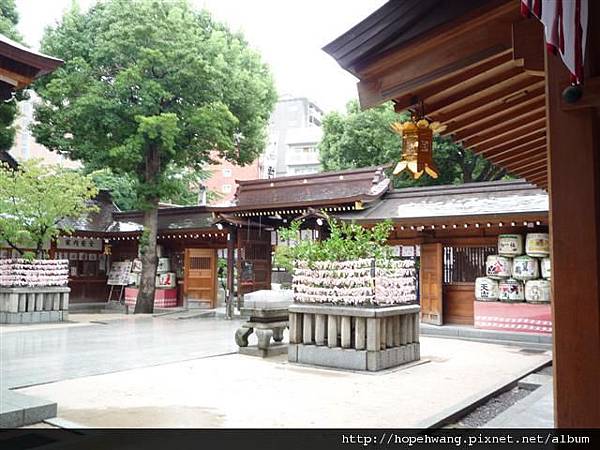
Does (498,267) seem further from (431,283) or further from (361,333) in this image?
(361,333)

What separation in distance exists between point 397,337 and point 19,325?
11.0m

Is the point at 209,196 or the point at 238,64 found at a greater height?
the point at 238,64

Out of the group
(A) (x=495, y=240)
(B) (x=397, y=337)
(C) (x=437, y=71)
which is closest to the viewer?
(C) (x=437, y=71)

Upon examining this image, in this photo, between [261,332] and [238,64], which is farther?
[238,64]

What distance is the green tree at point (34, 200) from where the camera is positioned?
15.0 metres

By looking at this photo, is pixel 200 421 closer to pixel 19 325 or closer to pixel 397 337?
pixel 397 337

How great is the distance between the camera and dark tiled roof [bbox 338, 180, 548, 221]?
42.9 ft

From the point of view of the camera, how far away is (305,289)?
912 centimetres

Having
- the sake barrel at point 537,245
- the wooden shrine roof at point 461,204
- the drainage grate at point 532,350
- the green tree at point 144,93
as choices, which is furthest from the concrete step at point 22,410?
the green tree at point 144,93

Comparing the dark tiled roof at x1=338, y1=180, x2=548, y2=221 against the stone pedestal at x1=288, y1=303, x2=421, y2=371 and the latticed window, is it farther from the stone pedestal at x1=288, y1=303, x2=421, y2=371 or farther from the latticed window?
the stone pedestal at x1=288, y1=303, x2=421, y2=371

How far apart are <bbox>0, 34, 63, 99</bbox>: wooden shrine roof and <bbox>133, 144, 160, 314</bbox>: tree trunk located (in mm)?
12290

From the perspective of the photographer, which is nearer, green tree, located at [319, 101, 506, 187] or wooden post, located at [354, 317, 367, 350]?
wooden post, located at [354, 317, 367, 350]

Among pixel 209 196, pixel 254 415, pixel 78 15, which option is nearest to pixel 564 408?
pixel 254 415

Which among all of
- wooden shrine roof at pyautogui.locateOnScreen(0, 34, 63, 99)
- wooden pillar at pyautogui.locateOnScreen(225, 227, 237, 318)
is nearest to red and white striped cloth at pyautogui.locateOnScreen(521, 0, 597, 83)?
wooden shrine roof at pyautogui.locateOnScreen(0, 34, 63, 99)
